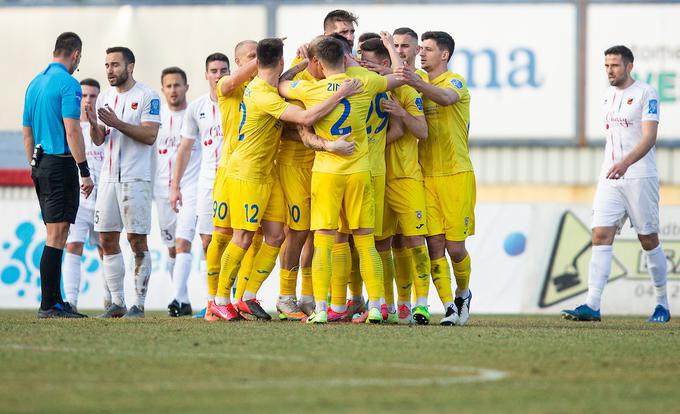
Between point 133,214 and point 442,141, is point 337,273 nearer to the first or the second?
point 442,141

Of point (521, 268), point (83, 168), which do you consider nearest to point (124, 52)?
point (83, 168)

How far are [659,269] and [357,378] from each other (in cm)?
640

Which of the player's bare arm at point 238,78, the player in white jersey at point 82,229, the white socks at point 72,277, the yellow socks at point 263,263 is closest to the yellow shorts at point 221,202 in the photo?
the yellow socks at point 263,263

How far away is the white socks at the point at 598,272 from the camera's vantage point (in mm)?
11656

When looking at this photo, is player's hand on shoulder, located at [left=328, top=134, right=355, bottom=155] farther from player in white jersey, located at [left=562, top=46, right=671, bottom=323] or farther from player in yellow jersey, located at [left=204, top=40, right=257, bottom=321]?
player in white jersey, located at [left=562, top=46, right=671, bottom=323]

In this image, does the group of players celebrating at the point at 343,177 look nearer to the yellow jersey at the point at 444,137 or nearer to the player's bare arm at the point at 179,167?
the yellow jersey at the point at 444,137

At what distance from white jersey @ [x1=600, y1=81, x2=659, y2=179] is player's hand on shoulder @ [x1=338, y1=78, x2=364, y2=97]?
314 cm

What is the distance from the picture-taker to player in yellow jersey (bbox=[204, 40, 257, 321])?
34.6 feet

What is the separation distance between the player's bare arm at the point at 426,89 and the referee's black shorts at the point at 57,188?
9.80ft

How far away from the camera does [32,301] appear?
16.3 m

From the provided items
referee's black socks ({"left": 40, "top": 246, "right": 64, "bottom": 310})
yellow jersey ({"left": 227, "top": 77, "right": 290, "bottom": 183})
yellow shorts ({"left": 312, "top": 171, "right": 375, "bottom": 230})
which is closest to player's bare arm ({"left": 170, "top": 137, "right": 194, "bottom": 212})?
referee's black socks ({"left": 40, "top": 246, "right": 64, "bottom": 310})

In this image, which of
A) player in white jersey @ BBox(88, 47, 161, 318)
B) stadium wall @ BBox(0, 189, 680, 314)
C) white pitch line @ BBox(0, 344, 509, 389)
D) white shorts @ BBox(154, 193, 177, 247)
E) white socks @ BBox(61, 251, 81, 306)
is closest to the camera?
white pitch line @ BBox(0, 344, 509, 389)

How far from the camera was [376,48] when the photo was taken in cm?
1044

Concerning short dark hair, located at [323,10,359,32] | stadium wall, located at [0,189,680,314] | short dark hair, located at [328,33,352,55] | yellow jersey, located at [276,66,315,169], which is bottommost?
stadium wall, located at [0,189,680,314]
